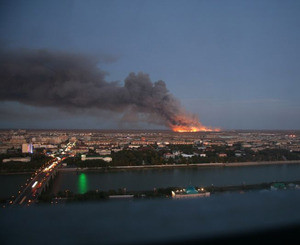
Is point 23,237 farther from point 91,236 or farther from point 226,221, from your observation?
point 226,221

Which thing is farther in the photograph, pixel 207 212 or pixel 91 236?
pixel 207 212

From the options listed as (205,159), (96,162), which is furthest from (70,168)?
(205,159)

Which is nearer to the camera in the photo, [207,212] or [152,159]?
[207,212]

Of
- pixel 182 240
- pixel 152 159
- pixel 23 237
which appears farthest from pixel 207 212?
pixel 152 159

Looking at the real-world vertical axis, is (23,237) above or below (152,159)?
above

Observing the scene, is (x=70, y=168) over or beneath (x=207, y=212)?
beneath

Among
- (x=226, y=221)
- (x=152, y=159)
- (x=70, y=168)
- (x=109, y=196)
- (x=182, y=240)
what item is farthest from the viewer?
(x=152, y=159)

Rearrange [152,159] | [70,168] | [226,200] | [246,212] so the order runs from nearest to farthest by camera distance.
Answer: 1. [246,212]
2. [226,200]
3. [70,168]
4. [152,159]

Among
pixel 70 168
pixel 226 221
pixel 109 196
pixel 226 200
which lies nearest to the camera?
pixel 226 221

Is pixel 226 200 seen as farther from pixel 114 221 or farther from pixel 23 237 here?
pixel 23 237
